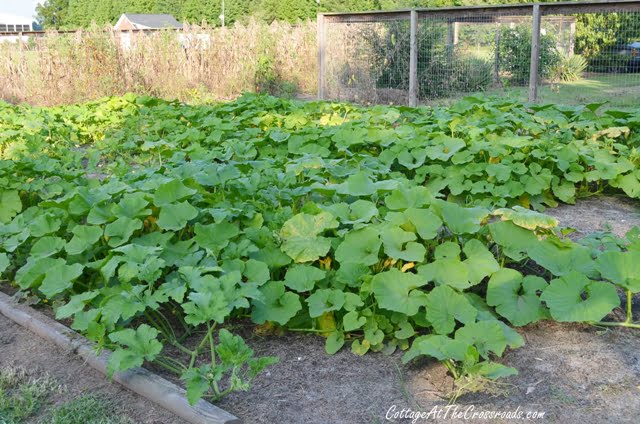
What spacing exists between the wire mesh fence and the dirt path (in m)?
8.18

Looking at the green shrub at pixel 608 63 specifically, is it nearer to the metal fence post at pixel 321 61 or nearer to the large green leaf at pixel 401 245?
the metal fence post at pixel 321 61

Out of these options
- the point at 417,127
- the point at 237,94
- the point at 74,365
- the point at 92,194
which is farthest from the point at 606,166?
the point at 237,94

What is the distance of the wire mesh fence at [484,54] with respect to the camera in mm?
10461

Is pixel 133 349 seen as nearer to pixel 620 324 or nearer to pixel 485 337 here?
pixel 485 337

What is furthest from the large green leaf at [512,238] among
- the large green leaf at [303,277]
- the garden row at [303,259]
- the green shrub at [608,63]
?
the green shrub at [608,63]

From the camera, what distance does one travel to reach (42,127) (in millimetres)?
8695

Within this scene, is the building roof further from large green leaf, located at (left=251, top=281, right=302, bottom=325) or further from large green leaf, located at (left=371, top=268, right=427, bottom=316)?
large green leaf, located at (left=371, top=268, right=427, bottom=316)

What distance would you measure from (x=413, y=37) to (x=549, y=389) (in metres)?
9.65

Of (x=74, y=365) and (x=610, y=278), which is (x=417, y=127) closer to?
(x=610, y=278)

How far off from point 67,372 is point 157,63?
1347 cm

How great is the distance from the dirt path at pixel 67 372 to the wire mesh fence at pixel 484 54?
8.18 m

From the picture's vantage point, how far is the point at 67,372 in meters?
3.18

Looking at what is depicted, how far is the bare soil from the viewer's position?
2.75 m

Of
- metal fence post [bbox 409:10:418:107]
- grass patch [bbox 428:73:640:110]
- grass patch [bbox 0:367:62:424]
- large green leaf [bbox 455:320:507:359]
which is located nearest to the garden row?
large green leaf [bbox 455:320:507:359]
